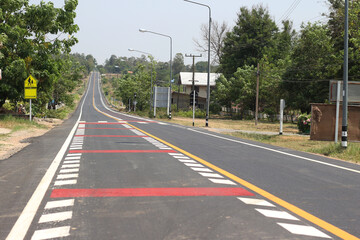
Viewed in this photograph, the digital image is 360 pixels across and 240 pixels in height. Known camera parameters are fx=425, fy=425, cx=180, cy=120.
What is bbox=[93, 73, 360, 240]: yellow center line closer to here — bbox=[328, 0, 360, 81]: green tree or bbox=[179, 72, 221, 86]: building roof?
bbox=[328, 0, 360, 81]: green tree

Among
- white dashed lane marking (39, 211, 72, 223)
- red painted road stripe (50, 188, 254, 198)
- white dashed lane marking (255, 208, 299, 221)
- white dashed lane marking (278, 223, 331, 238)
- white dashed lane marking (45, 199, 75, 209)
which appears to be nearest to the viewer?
white dashed lane marking (278, 223, 331, 238)

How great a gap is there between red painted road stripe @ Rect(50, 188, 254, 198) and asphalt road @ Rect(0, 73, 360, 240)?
0.02 meters

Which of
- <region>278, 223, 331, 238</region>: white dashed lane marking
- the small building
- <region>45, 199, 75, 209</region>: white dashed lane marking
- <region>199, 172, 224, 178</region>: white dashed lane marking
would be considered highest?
the small building

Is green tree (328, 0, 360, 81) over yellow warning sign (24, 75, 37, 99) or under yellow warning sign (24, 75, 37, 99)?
over

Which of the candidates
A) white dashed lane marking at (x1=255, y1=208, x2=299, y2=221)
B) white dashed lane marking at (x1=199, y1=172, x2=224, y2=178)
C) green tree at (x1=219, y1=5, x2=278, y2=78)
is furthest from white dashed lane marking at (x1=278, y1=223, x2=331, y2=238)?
green tree at (x1=219, y1=5, x2=278, y2=78)

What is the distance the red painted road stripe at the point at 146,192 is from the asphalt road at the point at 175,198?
2cm

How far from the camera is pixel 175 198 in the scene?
23.1 feet

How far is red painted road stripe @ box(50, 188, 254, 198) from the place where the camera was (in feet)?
23.9

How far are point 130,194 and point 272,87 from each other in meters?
58.7

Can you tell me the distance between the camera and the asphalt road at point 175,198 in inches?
205

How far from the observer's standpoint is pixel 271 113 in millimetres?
71312

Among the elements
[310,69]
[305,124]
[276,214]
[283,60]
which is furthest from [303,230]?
[283,60]

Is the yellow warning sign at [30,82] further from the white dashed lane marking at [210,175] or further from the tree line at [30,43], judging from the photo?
Result: the white dashed lane marking at [210,175]

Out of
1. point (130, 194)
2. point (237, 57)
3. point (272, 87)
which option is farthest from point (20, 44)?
point (237, 57)
